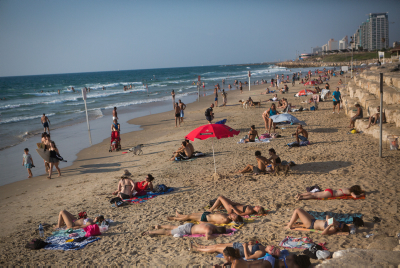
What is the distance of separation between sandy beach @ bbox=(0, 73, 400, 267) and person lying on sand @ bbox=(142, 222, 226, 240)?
0.46 feet

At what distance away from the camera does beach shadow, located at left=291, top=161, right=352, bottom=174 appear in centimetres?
867

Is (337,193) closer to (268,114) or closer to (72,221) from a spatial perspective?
(72,221)

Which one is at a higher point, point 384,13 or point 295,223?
point 384,13

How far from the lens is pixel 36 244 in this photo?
5.59 metres

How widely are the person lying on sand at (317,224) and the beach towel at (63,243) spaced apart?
401 cm

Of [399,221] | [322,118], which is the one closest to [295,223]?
[399,221]

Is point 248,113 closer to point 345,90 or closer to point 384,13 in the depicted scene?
point 345,90

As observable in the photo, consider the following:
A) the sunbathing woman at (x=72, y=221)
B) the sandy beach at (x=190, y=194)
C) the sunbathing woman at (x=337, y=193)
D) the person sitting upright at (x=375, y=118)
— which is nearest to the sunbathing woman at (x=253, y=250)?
the sandy beach at (x=190, y=194)

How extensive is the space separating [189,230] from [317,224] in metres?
2.48

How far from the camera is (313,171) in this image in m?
8.64

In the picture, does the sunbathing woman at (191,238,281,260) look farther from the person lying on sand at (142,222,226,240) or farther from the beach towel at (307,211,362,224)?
the beach towel at (307,211,362,224)

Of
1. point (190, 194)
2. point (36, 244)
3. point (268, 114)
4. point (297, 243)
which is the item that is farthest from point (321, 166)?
point (36, 244)

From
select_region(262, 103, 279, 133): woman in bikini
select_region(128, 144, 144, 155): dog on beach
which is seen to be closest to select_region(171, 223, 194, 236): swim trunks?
select_region(128, 144, 144, 155): dog on beach

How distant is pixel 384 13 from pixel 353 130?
16995 centimetres
